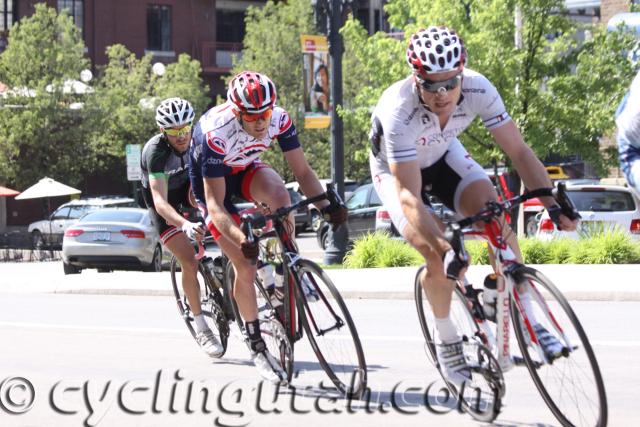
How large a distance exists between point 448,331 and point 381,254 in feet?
39.9

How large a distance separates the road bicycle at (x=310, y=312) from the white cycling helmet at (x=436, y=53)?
1.32 metres

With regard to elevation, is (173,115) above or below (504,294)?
above

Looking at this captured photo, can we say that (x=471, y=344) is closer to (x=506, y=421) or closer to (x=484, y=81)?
(x=506, y=421)

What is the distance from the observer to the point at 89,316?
42.9 feet

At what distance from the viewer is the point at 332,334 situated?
6.89 metres

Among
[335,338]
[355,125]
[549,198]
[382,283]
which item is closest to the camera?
[549,198]

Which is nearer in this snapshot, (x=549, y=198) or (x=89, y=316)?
(x=549, y=198)

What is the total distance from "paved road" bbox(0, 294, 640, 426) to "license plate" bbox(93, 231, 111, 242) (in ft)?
33.5

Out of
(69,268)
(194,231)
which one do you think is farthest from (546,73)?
(194,231)

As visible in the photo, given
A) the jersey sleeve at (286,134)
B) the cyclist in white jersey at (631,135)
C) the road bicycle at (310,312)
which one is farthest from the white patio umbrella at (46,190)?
the cyclist in white jersey at (631,135)

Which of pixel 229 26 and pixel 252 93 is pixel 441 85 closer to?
pixel 252 93

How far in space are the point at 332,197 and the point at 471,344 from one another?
135 cm

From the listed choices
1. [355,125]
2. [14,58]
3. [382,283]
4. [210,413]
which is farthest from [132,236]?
[14,58]

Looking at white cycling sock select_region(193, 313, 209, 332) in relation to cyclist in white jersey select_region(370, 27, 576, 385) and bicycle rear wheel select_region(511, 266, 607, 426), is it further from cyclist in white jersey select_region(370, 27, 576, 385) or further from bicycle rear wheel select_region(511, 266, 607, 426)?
bicycle rear wheel select_region(511, 266, 607, 426)
